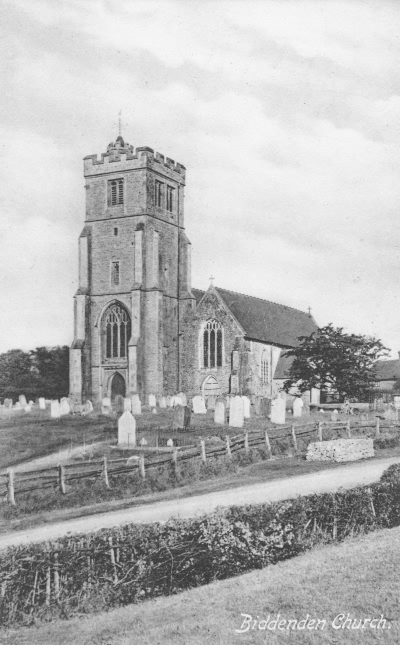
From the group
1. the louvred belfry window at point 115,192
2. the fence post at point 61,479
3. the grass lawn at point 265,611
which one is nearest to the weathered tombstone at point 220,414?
the fence post at point 61,479

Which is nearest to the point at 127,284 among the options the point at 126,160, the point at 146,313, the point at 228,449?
the point at 146,313

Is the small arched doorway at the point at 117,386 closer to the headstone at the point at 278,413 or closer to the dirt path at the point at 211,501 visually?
the headstone at the point at 278,413

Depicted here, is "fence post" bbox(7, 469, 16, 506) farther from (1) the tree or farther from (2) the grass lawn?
(1) the tree

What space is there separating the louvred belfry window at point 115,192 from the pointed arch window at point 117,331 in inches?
314

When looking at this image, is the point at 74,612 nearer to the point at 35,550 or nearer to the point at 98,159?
the point at 35,550

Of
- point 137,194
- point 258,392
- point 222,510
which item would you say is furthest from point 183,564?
point 137,194

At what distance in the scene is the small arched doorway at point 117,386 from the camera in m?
57.1

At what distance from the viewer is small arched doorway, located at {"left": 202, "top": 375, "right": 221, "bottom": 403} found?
5653cm

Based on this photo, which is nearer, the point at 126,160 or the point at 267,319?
the point at 126,160

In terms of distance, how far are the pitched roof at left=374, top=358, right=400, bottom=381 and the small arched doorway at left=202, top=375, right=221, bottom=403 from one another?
2000 centimetres

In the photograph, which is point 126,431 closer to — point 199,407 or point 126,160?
point 199,407

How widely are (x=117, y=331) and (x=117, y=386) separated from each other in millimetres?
4110

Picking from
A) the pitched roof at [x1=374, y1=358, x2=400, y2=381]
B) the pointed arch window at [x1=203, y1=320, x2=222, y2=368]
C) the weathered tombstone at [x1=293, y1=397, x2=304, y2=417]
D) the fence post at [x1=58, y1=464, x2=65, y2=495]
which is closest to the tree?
the weathered tombstone at [x1=293, y1=397, x2=304, y2=417]

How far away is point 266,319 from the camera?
204 feet
